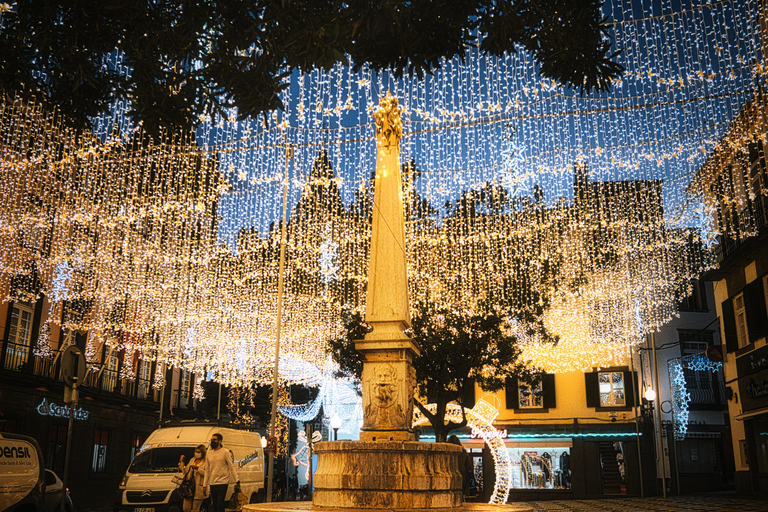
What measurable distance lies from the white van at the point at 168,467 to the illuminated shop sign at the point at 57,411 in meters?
8.38

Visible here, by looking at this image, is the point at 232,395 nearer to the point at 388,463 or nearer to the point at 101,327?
the point at 101,327

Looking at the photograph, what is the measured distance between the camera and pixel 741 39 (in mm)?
11656

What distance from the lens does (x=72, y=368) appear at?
888cm

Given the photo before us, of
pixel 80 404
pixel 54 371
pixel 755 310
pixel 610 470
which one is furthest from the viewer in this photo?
pixel 610 470

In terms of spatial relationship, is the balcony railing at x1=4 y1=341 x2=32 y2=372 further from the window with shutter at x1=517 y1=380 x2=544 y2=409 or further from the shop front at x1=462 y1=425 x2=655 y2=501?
the window with shutter at x1=517 y1=380 x2=544 y2=409

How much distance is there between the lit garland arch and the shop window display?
9.44m

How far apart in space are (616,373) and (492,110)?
21.4 m

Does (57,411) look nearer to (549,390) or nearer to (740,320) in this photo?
(549,390)

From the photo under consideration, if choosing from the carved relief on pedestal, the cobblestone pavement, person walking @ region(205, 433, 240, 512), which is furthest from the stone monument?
the cobblestone pavement

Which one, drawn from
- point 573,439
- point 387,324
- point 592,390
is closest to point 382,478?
point 387,324

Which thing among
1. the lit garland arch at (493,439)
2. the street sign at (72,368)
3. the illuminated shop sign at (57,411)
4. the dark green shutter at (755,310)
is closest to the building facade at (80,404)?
the illuminated shop sign at (57,411)

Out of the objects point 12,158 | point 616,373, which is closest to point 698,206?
point 616,373

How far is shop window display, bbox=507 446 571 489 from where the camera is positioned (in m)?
31.1

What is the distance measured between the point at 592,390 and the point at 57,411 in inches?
879
